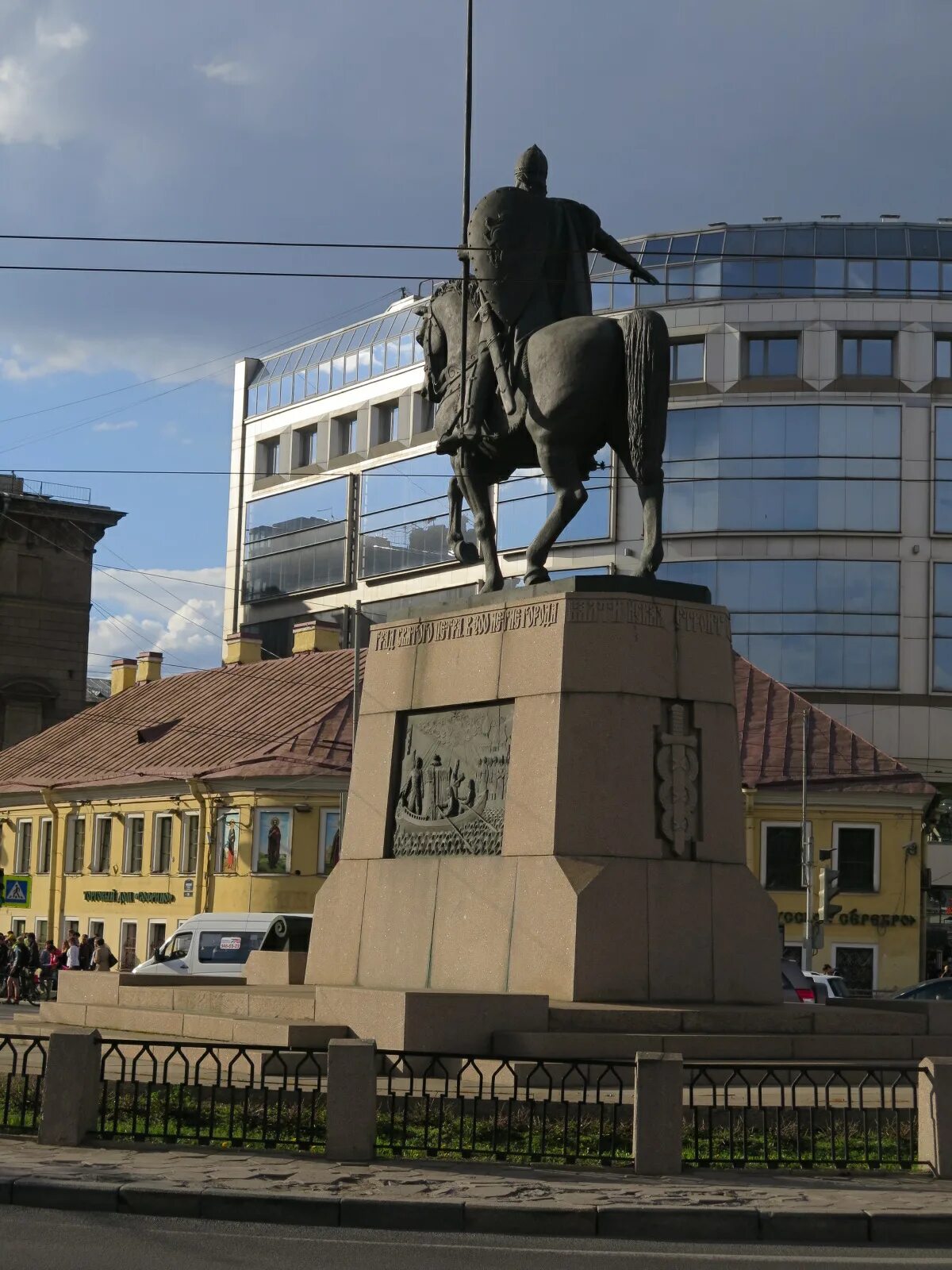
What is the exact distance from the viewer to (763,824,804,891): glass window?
5062 cm

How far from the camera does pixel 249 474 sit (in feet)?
297

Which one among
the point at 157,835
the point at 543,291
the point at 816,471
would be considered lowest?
the point at 157,835

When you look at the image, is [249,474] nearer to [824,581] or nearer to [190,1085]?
[824,581]

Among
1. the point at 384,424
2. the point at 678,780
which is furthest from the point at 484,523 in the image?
the point at 384,424

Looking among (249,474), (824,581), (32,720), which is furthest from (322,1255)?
(249,474)

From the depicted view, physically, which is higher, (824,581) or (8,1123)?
(824,581)

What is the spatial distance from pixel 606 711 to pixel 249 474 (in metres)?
76.0

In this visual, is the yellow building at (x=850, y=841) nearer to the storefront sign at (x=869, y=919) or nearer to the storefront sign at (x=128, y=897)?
the storefront sign at (x=869, y=919)

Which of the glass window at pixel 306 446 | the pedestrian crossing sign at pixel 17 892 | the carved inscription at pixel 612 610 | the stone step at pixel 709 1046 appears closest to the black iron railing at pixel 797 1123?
the stone step at pixel 709 1046

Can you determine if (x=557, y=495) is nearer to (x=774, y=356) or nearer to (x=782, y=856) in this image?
(x=782, y=856)

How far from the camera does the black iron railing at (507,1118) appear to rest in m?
12.2

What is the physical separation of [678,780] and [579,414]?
3.32m

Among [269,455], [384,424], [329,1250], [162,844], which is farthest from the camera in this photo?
[269,455]

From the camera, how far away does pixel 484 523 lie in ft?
59.9
